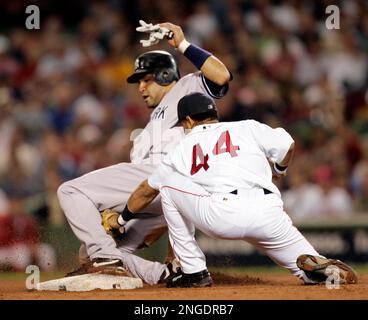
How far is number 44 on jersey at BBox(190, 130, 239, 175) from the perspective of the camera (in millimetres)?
6418

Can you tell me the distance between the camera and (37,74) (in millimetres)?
14430

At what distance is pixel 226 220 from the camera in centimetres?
636

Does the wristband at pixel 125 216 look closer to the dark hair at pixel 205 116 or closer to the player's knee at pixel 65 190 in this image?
the player's knee at pixel 65 190

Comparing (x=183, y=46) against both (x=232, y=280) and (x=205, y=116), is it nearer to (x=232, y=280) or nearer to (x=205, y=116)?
(x=205, y=116)

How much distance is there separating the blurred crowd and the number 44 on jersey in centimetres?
567

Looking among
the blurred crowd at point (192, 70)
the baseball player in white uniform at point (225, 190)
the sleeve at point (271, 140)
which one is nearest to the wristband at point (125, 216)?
the baseball player in white uniform at point (225, 190)

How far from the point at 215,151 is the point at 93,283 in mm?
1402

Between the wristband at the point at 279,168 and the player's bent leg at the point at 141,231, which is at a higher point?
the wristband at the point at 279,168

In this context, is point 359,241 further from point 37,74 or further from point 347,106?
point 37,74

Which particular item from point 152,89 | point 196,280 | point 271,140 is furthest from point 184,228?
point 152,89

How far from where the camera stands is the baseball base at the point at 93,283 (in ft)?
22.3

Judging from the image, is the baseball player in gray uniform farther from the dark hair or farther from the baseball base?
the dark hair

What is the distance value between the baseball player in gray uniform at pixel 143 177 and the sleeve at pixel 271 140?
27.8 inches
